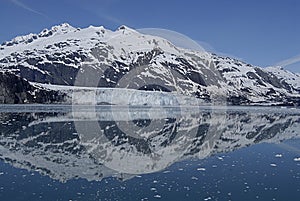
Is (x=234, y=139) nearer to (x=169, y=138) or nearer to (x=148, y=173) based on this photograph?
(x=169, y=138)

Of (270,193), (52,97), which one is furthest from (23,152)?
(52,97)

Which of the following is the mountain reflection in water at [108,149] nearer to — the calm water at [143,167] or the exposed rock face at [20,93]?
the calm water at [143,167]

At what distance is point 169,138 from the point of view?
24.1 meters

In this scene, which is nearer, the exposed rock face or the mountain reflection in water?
the mountain reflection in water

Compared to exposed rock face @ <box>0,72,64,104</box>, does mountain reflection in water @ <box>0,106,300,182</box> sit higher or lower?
lower

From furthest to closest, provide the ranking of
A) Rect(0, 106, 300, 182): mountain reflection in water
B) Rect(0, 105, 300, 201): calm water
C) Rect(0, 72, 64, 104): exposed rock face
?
Rect(0, 72, 64, 104): exposed rock face
Rect(0, 106, 300, 182): mountain reflection in water
Rect(0, 105, 300, 201): calm water

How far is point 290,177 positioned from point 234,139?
37.3 feet

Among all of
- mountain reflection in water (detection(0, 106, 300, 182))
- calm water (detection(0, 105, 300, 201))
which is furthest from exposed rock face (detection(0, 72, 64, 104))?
calm water (detection(0, 105, 300, 201))

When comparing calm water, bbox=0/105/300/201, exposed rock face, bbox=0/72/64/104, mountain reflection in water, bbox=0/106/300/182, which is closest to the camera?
calm water, bbox=0/105/300/201

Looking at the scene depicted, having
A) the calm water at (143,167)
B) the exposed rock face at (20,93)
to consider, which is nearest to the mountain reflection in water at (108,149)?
the calm water at (143,167)

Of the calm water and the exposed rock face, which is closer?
the calm water

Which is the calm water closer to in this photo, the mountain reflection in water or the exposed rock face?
the mountain reflection in water

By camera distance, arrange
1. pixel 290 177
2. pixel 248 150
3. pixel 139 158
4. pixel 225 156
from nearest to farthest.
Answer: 1. pixel 290 177
2. pixel 139 158
3. pixel 225 156
4. pixel 248 150

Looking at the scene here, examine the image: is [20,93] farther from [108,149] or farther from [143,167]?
[143,167]
